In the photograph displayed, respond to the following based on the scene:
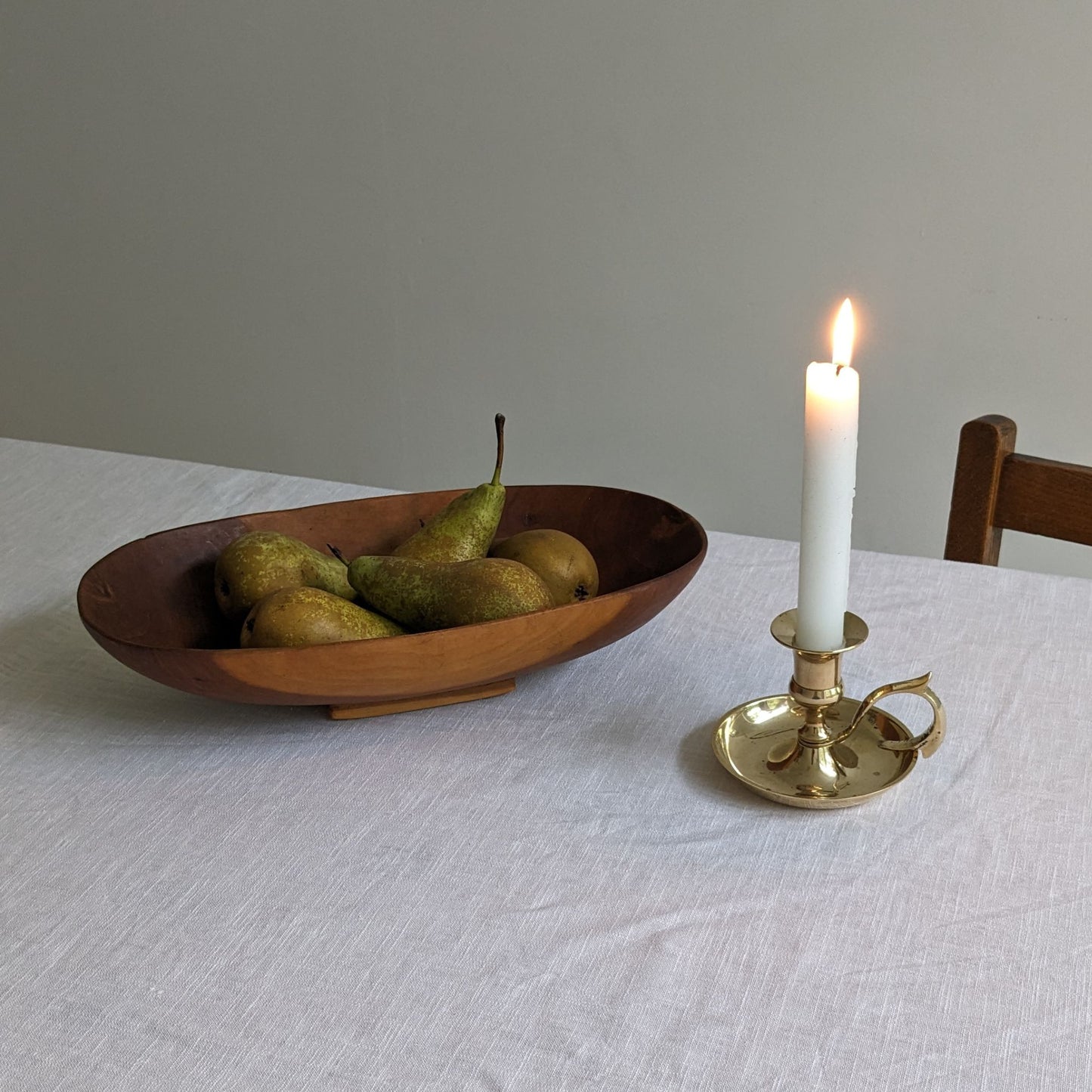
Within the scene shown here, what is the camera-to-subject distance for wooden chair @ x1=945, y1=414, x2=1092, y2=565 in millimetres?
977

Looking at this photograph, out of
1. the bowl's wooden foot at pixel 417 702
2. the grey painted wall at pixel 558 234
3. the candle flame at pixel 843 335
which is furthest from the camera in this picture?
the grey painted wall at pixel 558 234

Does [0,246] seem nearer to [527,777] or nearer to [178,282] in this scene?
[178,282]

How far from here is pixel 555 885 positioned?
2.06 ft

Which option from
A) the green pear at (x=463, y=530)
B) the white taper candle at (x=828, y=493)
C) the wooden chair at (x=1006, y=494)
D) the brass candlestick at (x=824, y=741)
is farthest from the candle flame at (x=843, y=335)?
the wooden chair at (x=1006, y=494)

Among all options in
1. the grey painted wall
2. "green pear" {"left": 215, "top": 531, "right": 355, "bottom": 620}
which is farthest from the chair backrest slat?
the grey painted wall

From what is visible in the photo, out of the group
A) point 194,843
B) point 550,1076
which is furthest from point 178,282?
point 550,1076

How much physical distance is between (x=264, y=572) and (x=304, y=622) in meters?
0.08

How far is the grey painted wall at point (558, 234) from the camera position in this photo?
A: 1893mm

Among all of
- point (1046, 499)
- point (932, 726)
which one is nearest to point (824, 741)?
point (932, 726)

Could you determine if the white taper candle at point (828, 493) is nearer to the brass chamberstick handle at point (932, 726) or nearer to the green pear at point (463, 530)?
the brass chamberstick handle at point (932, 726)

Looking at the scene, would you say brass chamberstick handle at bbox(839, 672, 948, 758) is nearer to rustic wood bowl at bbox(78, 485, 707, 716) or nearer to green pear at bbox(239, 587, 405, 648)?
rustic wood bowl at bbox(78, 485, 707, 716)

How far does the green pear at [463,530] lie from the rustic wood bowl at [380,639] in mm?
73

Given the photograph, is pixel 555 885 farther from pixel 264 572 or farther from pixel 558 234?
pixel 558 234

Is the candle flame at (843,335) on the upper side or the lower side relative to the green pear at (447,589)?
upper
